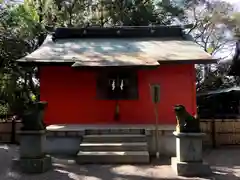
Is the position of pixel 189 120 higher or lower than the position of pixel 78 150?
higher

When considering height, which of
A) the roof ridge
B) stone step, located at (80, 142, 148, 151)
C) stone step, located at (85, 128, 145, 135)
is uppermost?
the roof ridge

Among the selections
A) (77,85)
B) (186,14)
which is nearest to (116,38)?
(77,85)

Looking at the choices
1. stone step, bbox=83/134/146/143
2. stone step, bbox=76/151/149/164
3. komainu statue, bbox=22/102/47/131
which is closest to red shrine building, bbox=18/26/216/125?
stone step, bbox=83/134/146/143

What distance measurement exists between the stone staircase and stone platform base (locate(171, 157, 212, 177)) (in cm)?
127

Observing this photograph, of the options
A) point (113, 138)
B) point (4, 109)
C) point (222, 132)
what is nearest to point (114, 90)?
point (113, 138)

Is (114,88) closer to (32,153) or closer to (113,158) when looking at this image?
(113,158)

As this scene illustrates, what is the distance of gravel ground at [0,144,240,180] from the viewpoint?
6.62 m

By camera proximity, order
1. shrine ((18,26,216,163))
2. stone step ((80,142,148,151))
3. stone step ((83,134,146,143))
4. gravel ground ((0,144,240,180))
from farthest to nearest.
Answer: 1. shrine ((18,26,216,163))
2. stone step ((83,134,146,143))
3. stone step ((80,142,148,151))
4. gravel ground ((0,144,240,180))

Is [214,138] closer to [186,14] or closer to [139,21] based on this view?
[139,21]

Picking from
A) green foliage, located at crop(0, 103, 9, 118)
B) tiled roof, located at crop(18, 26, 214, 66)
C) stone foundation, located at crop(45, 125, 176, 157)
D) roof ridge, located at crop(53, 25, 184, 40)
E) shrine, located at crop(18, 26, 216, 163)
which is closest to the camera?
stone foundation, located at crop(45, 125, 176, 157)

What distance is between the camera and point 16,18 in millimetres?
14219

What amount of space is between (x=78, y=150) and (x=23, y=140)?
2.06 meters

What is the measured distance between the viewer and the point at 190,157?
6.83 meters

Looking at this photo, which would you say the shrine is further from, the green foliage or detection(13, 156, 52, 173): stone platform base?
the green foliage
